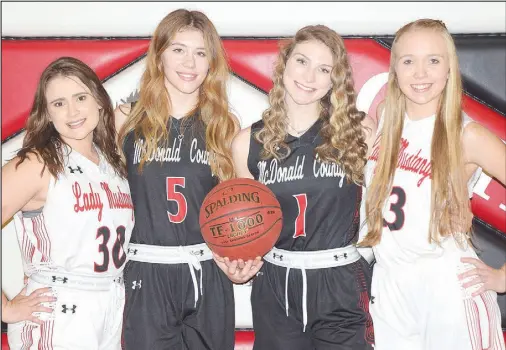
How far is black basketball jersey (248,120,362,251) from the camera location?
266 centimetres

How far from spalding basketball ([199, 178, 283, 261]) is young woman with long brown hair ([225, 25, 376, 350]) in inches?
8.0

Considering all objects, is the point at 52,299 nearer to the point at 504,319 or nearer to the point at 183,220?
the point at 183,220

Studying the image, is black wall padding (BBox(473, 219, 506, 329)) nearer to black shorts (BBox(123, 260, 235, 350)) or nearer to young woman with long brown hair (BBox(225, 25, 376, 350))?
young woman with long brown hair (BBox(225, 25, 376, 350))

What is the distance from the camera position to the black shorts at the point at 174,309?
2.62 m

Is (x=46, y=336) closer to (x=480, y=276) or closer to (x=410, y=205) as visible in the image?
(x=410, y=205)

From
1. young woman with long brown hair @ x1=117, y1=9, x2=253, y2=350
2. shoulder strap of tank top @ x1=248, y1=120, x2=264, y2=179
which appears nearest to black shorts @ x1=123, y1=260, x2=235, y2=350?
young woman with long brown hair @ x1=117, y1=9, x2=253, y2=350

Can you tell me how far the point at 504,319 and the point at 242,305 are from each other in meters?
1.53

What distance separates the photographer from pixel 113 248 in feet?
8.50

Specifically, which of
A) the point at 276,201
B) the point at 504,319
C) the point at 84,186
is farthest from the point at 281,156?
the point at 504,319

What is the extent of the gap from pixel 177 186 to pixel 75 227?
514 mm

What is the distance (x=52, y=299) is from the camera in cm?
246

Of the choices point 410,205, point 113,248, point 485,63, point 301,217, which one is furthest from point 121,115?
point 485,63

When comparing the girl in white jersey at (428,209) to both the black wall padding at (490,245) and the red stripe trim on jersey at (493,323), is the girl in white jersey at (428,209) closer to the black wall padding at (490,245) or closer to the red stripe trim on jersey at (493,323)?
the red stripe trim on jersey at (493,323)

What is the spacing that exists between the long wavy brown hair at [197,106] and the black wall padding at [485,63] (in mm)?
1379
